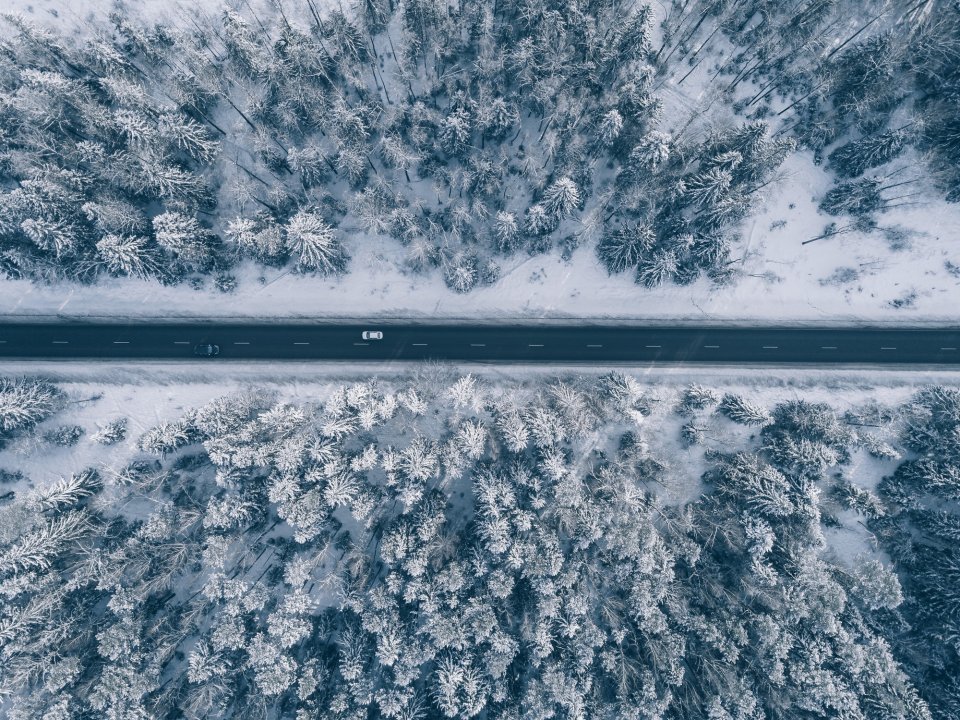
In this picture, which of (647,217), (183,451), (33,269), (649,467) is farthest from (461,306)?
(33,269)

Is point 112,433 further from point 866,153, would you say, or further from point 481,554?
point 866,153

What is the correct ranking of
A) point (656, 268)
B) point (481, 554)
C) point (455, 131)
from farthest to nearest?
point (656, 268) → point (455, 131) → point (481, 554)

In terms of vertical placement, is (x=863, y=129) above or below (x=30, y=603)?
above

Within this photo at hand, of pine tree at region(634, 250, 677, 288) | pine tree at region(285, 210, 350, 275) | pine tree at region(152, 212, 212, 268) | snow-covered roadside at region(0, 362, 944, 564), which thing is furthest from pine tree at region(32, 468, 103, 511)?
pine tree at region(634, 250, 677, 288)

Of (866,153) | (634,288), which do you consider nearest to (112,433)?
(634,288)

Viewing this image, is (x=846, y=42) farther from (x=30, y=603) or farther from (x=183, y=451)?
(x=30, y=603)

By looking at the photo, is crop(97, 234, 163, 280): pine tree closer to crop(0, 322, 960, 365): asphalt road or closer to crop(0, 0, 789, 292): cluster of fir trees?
crop(0, 0, 789, 292): cluster of fir trees
